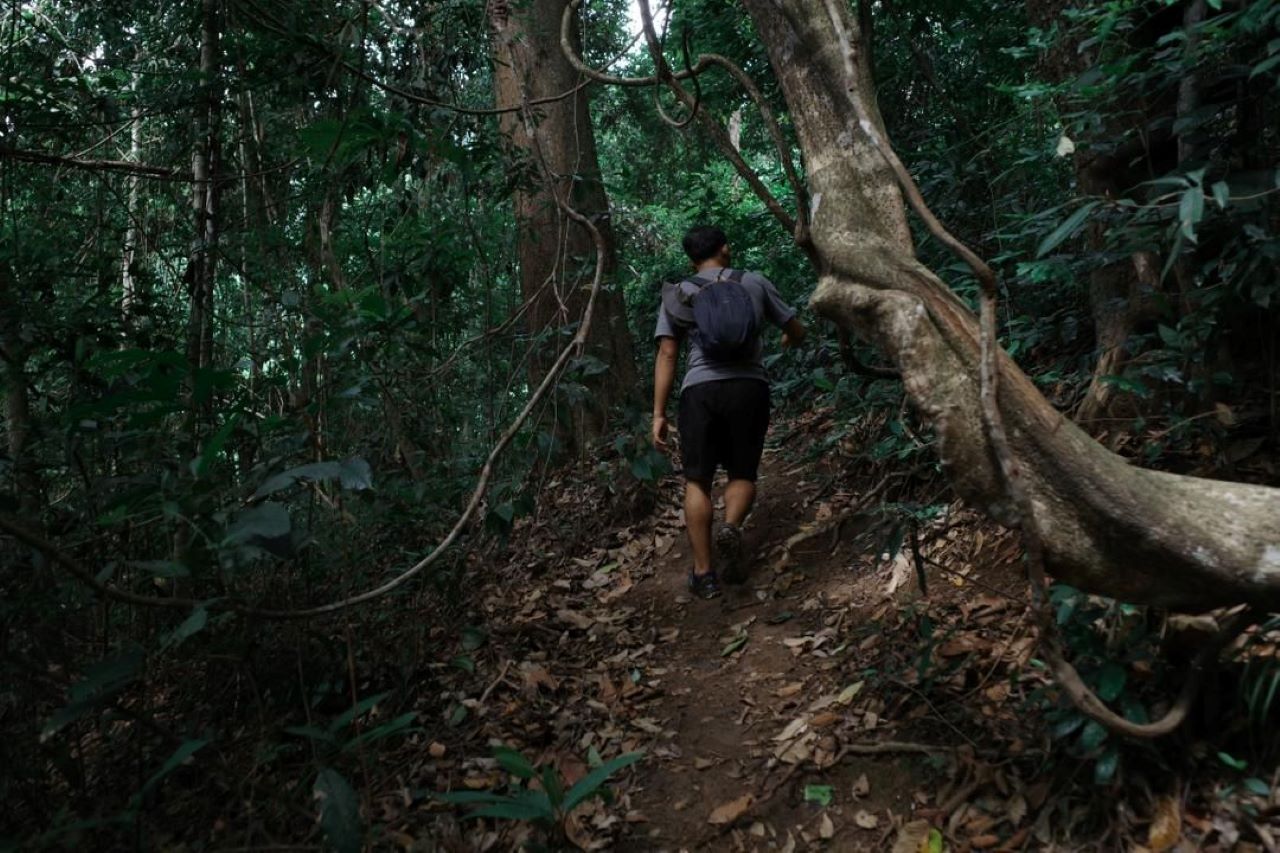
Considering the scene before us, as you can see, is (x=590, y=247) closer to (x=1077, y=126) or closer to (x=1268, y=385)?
(x=1077, y=126)

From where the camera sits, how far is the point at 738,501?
14.9ft

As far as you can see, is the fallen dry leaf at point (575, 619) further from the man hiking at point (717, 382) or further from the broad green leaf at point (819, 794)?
the broad green leaf at point (819, 794)

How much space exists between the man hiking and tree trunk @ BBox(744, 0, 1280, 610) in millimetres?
1569

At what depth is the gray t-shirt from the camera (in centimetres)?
441

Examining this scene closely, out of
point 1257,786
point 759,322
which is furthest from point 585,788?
point 759,322

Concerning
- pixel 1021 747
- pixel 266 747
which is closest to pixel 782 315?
pixel 1021 747

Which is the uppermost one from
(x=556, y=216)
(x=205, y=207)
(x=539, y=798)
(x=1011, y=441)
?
(x=205, y=207)

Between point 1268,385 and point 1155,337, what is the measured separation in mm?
458

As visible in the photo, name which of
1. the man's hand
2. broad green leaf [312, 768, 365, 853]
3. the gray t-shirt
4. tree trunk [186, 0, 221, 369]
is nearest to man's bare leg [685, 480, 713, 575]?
the man's hand

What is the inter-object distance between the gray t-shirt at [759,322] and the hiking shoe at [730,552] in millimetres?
831

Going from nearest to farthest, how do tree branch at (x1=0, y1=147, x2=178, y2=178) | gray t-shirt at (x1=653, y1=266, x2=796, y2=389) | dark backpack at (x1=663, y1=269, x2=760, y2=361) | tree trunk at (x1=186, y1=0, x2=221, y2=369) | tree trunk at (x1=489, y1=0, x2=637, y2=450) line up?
tree branch at (x1=0, y1=147, x2=178, y2=178) → dark backpack at (x1=663, y1=269, x2=760, y2=361) → gray t-shirt at (x1=653, y1=266, x2=796, y2=389) → tree trunk at (x1=186, y1=0, x2=221, y2=369) → tree trunk at (x1=489, y1=0, x2=637, y2=450)

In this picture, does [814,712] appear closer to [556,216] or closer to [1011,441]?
[1011,441]

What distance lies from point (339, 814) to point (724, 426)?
275 centimetres

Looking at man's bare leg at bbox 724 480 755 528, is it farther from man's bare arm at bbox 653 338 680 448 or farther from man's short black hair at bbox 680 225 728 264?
man's short black hair at bbox 680 225 728 264
